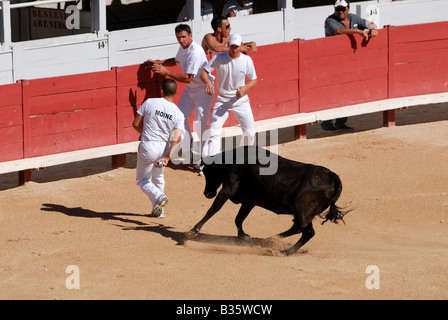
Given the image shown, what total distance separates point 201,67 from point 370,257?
3.62m

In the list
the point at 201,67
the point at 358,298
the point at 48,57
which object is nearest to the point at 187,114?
the point at 201,67

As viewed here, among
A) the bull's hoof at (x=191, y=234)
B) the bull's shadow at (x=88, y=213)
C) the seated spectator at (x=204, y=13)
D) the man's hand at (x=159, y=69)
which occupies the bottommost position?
the bull's shadow at (x=88, y=213)

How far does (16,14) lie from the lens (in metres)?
16.4

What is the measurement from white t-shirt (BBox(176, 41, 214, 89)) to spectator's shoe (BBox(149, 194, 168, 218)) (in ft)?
6.30

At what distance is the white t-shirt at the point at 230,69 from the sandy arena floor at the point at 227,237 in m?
1.22

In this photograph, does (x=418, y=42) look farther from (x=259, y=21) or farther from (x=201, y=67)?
(x=201, y=67)

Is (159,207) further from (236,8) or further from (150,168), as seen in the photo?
(236,8)

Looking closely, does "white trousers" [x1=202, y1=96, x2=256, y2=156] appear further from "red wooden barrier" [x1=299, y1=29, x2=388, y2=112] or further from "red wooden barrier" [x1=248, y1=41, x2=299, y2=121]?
"red wooden barrier" [x1=299, y1=29, x2=388, y2=112]

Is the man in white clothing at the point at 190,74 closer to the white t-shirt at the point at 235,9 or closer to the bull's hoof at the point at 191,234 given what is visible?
the bull's hoof at the point at 191,234

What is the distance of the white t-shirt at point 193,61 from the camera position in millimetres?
11938

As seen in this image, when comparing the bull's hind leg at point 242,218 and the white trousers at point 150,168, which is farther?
the white trousers at point 150,168

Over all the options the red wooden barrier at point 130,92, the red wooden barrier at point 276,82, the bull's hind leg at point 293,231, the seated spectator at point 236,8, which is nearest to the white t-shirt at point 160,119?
the bull's hind leg at point 293,231

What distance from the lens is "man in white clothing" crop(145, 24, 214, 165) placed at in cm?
1193

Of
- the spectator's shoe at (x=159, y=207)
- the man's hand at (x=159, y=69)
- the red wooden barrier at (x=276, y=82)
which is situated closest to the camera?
the spectator's shoe at (x=159, y=207)
